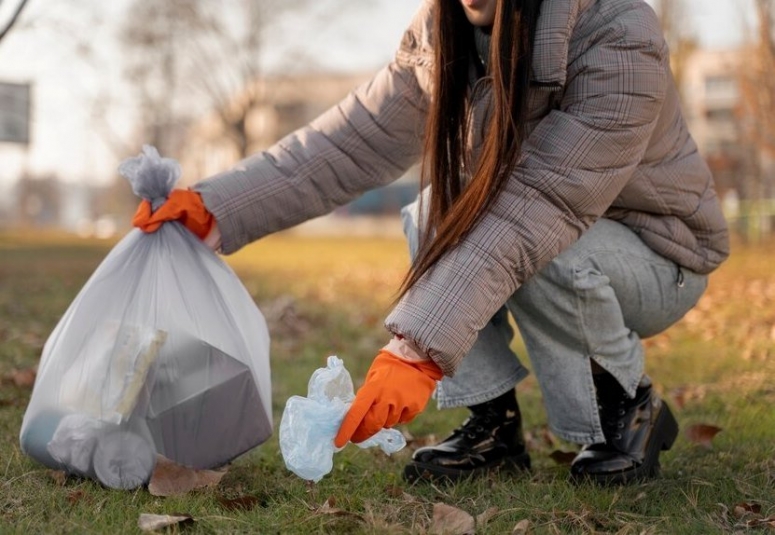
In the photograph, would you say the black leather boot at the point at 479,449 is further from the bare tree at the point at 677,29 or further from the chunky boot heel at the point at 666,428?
the bare tree at the point at 677,29

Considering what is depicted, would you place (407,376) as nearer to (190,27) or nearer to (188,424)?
(188,424)

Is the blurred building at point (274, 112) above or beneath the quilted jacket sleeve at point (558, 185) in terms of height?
beneath

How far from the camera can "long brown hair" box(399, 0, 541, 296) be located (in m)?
1.62

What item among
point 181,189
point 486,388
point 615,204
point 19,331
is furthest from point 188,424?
point 19,331

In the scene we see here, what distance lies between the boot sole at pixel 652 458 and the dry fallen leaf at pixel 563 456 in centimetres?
21

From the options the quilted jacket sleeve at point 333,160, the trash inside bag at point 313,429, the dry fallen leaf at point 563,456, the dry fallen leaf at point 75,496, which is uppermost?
the quilted jacket sleeve at point 333,160

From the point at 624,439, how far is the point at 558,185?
625 mm

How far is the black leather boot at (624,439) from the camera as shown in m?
1.91

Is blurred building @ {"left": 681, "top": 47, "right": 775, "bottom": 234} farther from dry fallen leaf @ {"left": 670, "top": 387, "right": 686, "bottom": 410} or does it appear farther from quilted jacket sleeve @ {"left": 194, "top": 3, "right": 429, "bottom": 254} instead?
quilted jacket sleeve @ {"left": 194, "top": 3, "right": 429, "bottom": 254}

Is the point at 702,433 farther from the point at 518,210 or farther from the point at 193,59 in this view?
the point at 193,59

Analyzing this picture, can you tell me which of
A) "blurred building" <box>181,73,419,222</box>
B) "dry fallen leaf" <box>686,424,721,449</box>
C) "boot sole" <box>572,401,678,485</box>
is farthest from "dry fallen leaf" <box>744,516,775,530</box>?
"blurred building" <box>181,73,419,222</box>

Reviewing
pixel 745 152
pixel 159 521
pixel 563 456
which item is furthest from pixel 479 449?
pixel 745 152

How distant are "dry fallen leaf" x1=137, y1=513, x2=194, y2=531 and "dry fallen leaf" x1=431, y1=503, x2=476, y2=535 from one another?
0.41 meters

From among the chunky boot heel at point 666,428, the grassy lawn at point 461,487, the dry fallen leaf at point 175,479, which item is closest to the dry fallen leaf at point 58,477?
the grassy lawn at point 461,487
